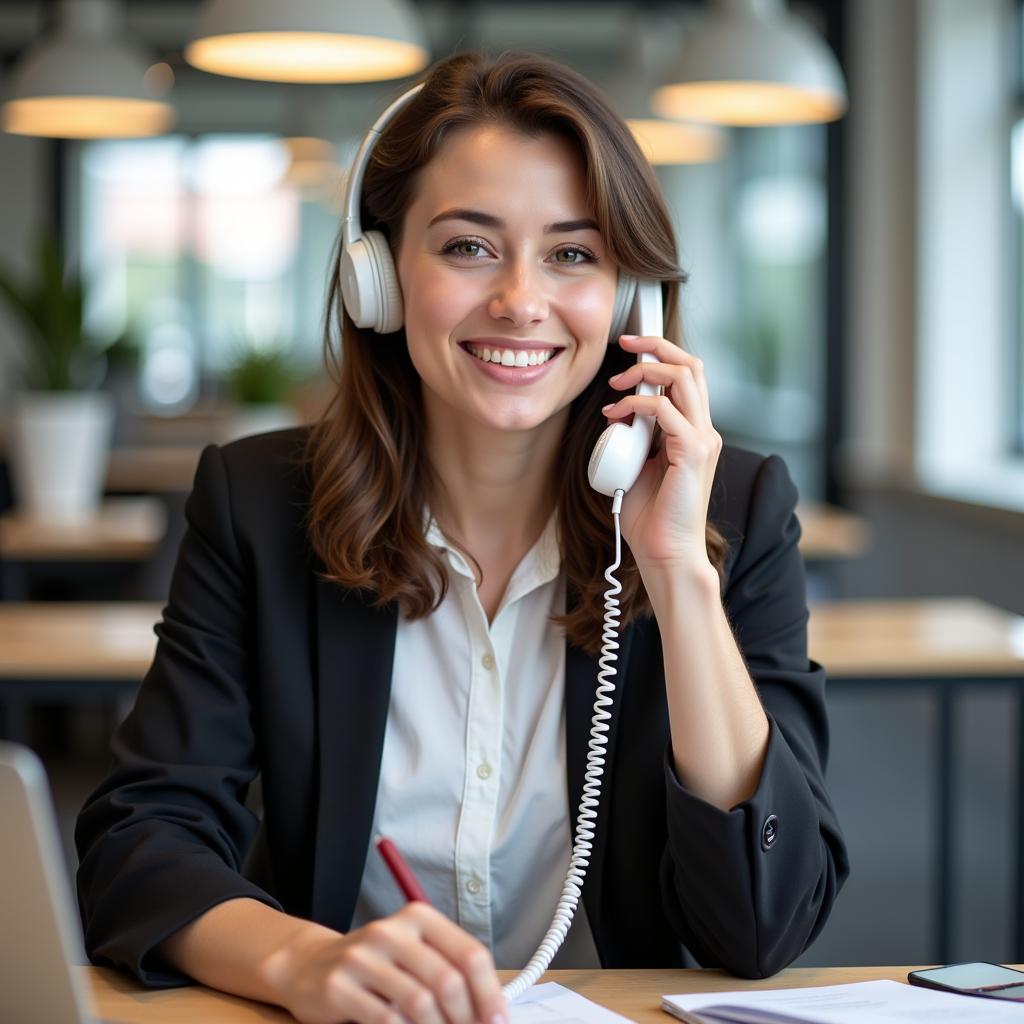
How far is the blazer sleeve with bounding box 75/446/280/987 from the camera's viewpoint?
46.6 inches

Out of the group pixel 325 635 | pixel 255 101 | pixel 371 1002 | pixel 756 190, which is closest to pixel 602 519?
pixel 325 635

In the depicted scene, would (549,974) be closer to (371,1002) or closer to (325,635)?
(371,1002)

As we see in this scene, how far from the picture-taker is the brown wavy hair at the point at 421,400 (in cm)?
143

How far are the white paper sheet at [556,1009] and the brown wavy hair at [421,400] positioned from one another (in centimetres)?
40

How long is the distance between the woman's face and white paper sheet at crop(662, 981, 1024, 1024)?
0.59 meters

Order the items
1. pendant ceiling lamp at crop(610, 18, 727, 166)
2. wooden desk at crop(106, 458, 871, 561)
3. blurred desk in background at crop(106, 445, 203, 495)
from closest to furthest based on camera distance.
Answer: pendant ceiling lamp at crop(610, 18, 727, 166)
wooden desk at crop(106, 458, 871, 561)
blurred desk in background at crop(106, 445, 203, 495)

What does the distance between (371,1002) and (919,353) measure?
4935 mm

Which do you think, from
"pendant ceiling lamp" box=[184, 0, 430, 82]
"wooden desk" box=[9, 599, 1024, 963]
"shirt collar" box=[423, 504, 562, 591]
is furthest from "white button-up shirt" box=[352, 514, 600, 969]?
"pendant ceiling lamp" box=[184, 0, 430, 82]

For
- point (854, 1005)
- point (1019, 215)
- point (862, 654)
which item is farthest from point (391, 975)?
point (1019, 215)

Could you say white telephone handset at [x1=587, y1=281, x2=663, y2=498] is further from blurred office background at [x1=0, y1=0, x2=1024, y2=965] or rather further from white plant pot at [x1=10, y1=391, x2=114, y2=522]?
white plant pot at [x1=10, y1=391, x2=114, y2=522]

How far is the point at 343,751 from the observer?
4.70 ft

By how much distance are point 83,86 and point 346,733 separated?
2279mm

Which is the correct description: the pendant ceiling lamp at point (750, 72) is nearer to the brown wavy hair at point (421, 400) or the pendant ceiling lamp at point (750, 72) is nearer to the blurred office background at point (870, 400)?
the blurred office background at point (870, 400)

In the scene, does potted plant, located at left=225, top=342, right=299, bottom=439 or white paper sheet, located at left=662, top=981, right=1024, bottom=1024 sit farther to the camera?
potted plant, located at left=225, top=342, right=299, bottom=439
